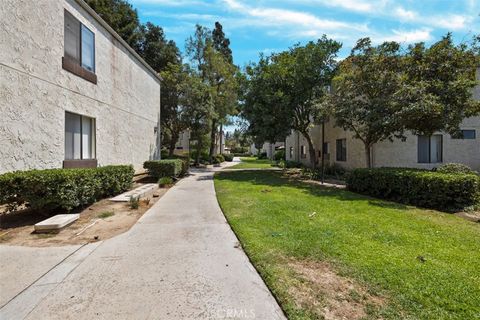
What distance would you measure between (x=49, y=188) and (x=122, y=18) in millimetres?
24613

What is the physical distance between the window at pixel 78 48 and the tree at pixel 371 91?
9.79 m

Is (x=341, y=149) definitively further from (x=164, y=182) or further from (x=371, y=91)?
(x=164, y=182)

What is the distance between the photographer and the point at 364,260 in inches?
149

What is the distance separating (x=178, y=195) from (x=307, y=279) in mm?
7002

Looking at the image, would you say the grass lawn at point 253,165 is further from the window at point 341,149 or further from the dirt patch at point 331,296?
the dirt patch at point 331,296

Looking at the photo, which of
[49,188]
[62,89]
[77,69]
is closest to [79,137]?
[62,89]

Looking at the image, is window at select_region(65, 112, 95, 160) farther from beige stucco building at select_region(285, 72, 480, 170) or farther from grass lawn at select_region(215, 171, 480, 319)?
beige stucco building at select_region(285, 72, 480, 170)

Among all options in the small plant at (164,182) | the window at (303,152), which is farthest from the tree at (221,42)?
the small plant at (164,182)

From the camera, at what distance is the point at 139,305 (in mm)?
2768

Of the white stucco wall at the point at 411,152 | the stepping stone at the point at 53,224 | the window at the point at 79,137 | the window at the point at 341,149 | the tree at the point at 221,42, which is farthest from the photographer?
the tree at the point at 221,42

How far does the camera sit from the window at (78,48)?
8.37 metres

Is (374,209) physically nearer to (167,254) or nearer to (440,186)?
(440,186)

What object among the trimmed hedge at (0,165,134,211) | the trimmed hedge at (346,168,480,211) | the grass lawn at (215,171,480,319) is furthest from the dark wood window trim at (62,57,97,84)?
the trimmed hedge at (346,168,480,211)

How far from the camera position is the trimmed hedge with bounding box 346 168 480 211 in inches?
285
